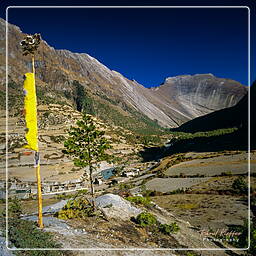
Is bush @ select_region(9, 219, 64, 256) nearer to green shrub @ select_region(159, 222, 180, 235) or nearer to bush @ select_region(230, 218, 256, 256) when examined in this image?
green shrub @ select_region(159, 222, 180, 235)

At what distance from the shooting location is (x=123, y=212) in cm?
1374

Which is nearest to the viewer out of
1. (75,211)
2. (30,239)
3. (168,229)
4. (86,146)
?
(30,239)

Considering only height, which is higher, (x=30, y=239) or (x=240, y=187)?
(x=30, y=239)

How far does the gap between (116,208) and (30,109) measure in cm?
922

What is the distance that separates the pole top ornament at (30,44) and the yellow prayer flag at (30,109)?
111cm

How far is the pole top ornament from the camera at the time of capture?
7618 mm

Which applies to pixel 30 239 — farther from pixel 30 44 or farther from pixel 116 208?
pixel 116 208

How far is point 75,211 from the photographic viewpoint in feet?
39.6

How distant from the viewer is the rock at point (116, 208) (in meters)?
13.1

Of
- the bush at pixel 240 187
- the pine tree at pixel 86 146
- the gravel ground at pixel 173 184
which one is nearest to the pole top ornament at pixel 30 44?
the pine tree at pixel 86 146

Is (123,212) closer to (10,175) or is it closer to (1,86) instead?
(10,175)

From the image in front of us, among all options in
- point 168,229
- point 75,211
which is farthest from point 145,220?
Answer: point 75,211

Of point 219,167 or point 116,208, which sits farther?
point 219,167

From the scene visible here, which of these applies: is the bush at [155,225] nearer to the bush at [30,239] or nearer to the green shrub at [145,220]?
the green shrub at [145,220]
